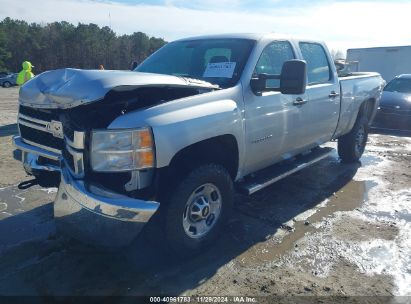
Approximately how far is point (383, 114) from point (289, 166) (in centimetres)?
689

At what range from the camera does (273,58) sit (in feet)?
13.4

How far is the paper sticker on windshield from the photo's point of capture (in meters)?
3.66


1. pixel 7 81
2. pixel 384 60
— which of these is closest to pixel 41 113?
pixel 384 60

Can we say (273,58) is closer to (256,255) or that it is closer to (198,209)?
(198,209)

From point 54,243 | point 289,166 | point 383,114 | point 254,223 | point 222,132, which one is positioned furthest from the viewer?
point 383,114

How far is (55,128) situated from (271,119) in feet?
6.76

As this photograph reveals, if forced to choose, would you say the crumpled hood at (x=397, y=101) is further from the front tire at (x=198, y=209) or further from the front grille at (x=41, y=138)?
the front grille at (x=41, y=138)

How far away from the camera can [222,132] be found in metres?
3.17

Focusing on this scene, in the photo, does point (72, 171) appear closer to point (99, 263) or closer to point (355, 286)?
point (99, 263)

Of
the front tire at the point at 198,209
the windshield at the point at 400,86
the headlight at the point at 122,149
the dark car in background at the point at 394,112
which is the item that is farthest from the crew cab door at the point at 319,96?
the windshield at the point at 400,86

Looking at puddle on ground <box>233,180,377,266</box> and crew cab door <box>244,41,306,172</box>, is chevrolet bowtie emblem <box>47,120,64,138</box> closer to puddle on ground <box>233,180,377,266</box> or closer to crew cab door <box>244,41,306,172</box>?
crew cab door <box>244,41,306,172</box>

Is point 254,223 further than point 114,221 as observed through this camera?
Yes

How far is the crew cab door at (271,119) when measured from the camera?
140 inches

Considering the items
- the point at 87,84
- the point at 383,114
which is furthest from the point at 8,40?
the point at 87,84
